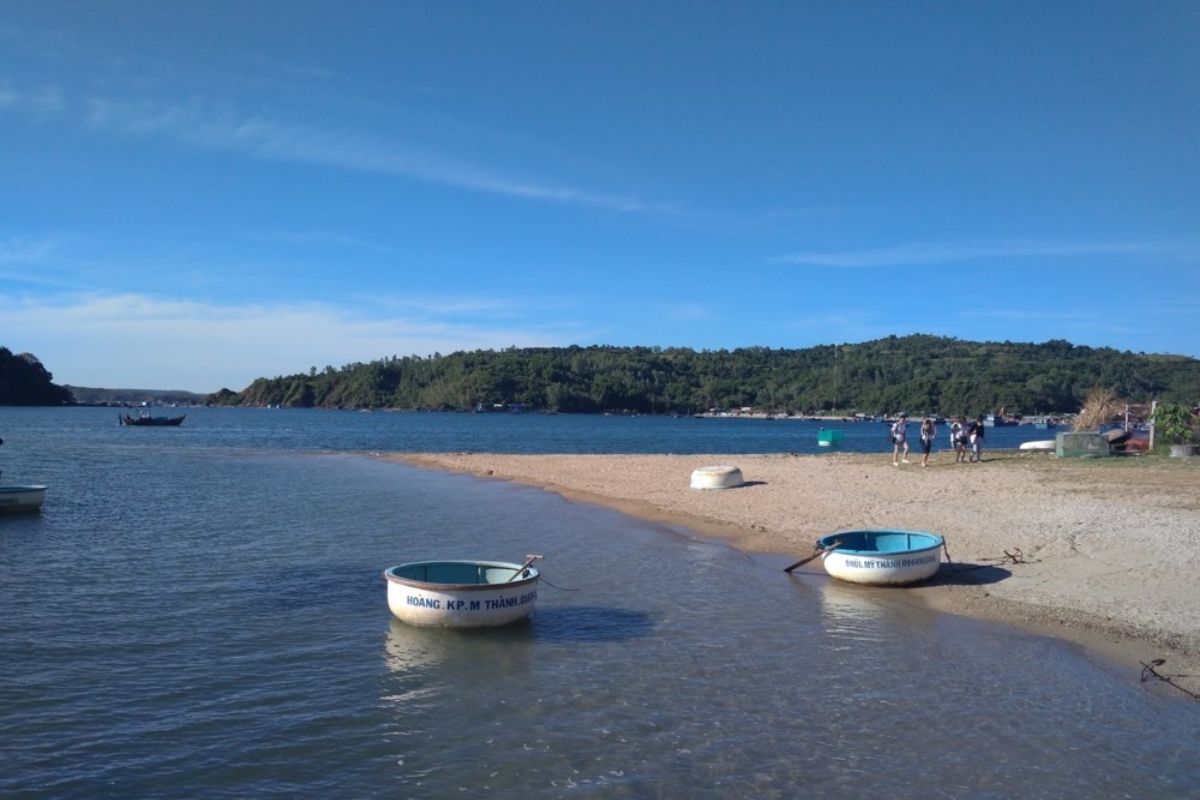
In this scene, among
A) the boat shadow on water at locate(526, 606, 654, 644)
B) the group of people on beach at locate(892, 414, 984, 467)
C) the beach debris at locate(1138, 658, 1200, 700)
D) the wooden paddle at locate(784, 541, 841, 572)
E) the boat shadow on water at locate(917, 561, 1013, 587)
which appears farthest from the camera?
the group of people on beach at locate(892, 414, 984, 467)

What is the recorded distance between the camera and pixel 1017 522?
68.7 ft

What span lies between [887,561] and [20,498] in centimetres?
2451

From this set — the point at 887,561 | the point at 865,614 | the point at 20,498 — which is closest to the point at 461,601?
the point at 865,614

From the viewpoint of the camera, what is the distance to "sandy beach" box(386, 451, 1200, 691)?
1403cm

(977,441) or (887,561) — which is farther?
(977,441)

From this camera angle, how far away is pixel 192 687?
35.6 ft

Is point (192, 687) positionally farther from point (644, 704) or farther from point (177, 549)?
point (177, 549)

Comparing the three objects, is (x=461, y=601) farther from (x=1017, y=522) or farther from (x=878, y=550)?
(x=1017, y=522)

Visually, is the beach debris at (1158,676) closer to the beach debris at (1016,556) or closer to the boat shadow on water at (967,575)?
the boat shadow on water at (967,575)

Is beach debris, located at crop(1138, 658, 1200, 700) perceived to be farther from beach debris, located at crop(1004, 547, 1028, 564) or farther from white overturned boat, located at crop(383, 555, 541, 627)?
white overturned boat, located at crop(383, 555, 541, 627)

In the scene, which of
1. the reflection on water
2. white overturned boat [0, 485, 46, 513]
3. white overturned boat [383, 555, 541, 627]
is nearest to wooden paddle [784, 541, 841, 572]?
the reflection on water

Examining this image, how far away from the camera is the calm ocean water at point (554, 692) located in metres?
8.59

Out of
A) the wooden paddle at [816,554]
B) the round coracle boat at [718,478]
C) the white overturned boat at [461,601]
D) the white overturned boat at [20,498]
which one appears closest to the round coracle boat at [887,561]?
→ the wooden paddle at [816,554]

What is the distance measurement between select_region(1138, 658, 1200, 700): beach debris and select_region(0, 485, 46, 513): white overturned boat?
28.1 metres
